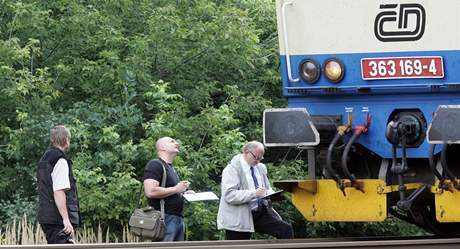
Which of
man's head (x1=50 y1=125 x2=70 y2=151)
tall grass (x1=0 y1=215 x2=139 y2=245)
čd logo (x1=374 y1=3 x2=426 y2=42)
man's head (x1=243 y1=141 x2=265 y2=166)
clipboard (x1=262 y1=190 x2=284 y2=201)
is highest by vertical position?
čd logo (x1=374 y1=3 x2=426 y2=42)

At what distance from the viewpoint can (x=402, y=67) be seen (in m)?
8.41

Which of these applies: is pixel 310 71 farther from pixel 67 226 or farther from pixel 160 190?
pixel 67 226

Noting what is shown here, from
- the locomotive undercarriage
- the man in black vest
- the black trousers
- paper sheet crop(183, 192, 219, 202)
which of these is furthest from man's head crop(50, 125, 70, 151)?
the locomotive undercarriage

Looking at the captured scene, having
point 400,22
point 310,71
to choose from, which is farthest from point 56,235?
point 400,22

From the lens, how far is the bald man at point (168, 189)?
9806 mm

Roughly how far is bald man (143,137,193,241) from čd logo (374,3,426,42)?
7.64 ft

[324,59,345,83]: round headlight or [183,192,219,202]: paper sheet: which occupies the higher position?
[324,59,345,83]: round headlight

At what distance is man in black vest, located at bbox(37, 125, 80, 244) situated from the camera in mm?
9547

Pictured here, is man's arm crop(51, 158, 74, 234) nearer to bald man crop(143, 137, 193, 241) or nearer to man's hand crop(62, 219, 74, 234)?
man's hand crop(62, 219, 74, 234)

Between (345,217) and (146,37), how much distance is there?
21.6 ft

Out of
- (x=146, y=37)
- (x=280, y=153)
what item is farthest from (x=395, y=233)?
(x=146, y=37)

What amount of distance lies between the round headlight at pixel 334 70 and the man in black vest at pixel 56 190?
2.30 m

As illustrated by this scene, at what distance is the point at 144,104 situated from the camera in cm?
1466

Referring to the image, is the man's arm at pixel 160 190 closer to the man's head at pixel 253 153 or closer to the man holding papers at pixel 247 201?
the man holding papers at pixel 247 201
